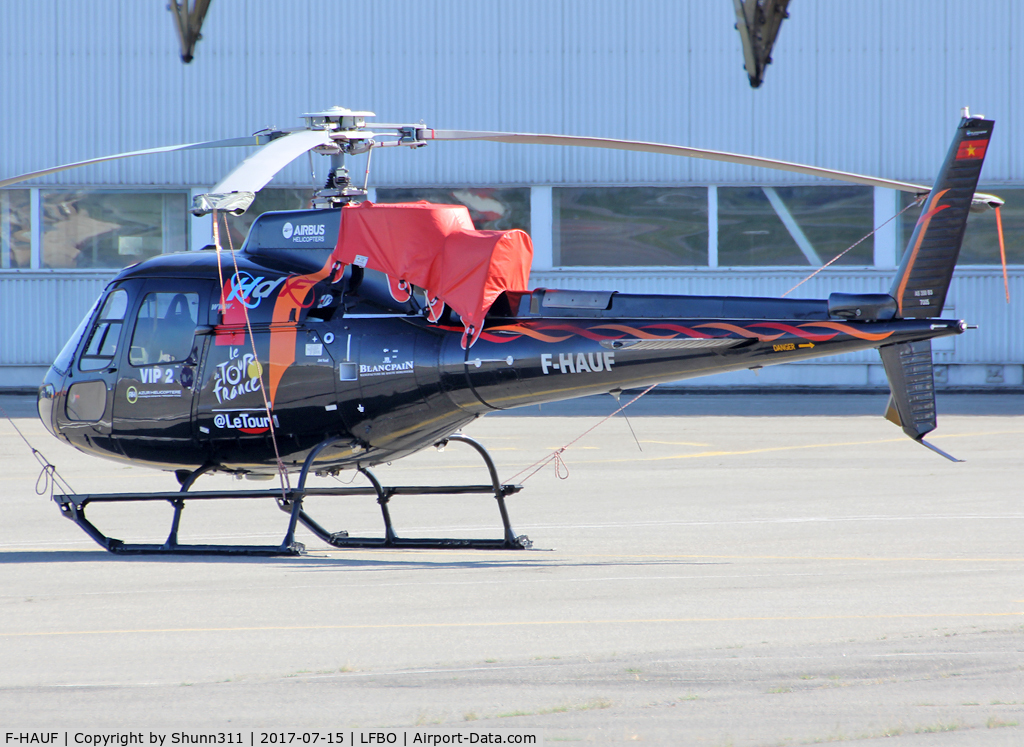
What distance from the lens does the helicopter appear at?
8.26 metres

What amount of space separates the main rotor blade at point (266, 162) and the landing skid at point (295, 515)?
106 inches

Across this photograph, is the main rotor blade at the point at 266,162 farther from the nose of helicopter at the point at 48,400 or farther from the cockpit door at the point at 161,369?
the nose of helicopter at the point at 48,400

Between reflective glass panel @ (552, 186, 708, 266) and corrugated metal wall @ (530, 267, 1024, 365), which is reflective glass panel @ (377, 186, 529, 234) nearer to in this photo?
reflective glass panel @ (552, 186, 708, 266)

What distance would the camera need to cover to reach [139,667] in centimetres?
590

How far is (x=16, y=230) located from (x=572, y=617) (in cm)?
2446

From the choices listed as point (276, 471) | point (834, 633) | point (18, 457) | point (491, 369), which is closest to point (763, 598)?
point (834, 633)

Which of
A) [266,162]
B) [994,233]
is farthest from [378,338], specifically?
[994,233]

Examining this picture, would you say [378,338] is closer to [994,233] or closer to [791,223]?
[791,223]

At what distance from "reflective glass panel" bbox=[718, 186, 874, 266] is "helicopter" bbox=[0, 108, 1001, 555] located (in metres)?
16.7

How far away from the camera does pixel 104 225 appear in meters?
27.1

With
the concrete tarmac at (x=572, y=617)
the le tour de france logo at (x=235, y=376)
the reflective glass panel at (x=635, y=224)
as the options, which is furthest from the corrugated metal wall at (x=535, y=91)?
the le tour de france logo at (x=235, y=376)

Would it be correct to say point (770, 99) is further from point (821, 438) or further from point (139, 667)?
point (139, 667)

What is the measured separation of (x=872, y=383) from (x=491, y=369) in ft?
63.2

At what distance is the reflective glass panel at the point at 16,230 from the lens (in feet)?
88.8
